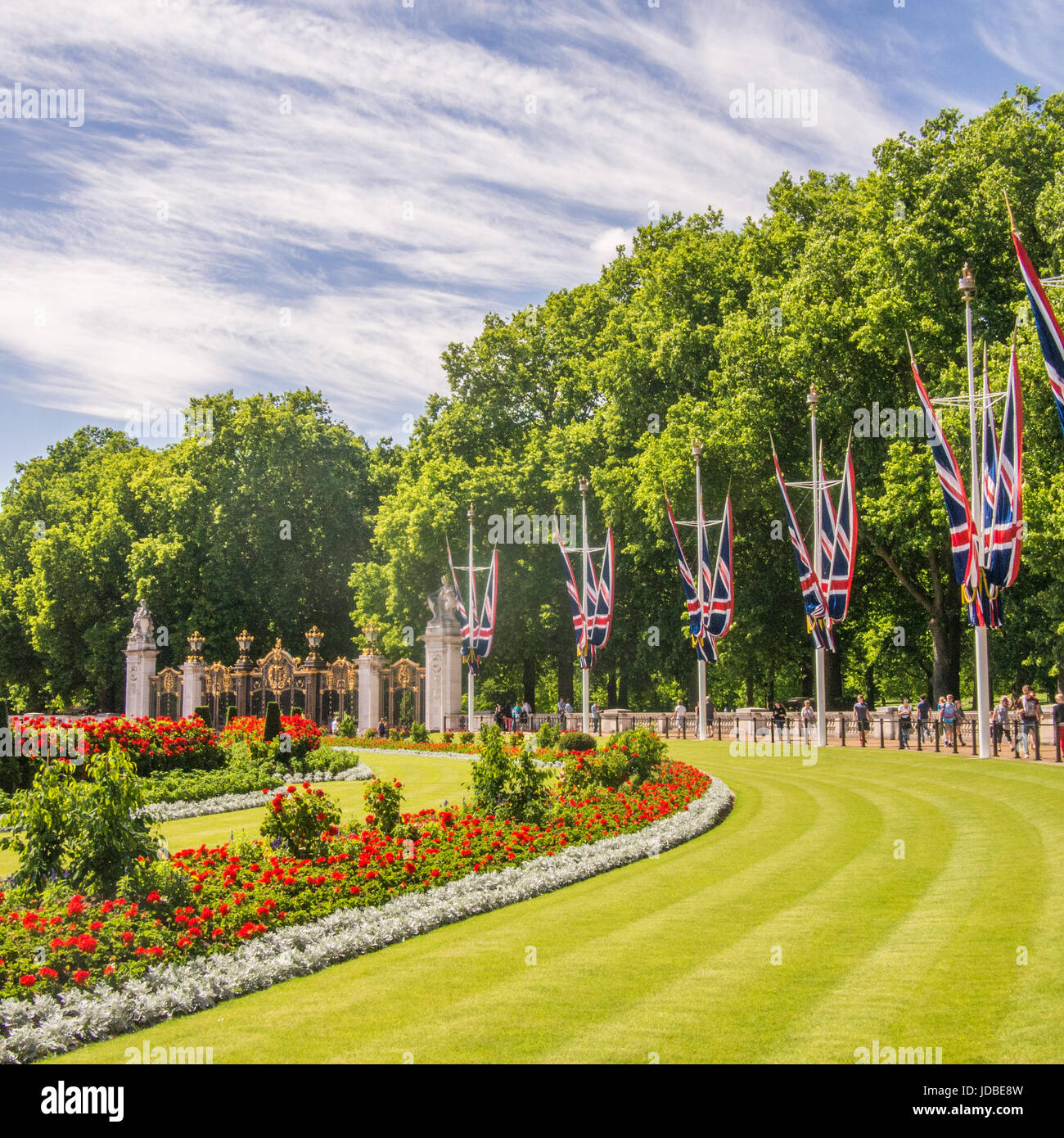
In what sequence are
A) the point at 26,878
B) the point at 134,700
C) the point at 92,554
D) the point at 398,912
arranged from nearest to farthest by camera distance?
the point at 26,878, the point at 398,912, the point at 134,700, the point at 92,554

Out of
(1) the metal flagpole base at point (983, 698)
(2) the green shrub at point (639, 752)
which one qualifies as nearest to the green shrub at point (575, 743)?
(2) the green shrub at point (639, 752)

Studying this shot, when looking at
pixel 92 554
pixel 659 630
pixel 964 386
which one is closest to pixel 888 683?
pixel 659 630

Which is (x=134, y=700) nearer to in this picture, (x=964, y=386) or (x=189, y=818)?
(x=189, y=818)

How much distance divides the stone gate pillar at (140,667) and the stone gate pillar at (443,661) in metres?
16.3

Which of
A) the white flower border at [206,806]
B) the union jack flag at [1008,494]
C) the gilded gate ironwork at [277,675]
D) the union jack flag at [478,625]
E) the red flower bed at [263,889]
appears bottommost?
the white flower border at [206,806]

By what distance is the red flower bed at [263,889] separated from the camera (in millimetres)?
9188

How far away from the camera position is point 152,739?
87.7 feet

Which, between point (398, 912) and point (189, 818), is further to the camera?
point (189, 818)

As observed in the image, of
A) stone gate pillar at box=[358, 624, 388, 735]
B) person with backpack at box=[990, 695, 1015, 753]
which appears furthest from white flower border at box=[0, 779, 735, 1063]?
stone gate pillar at box=[358, 624, 388, 735]

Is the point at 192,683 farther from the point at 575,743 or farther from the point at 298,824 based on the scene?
the point at 298,824

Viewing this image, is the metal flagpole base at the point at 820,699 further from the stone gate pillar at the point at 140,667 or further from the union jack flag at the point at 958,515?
the stone gate pillar at the point at 140,667

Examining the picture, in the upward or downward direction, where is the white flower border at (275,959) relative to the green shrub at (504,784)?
downward
